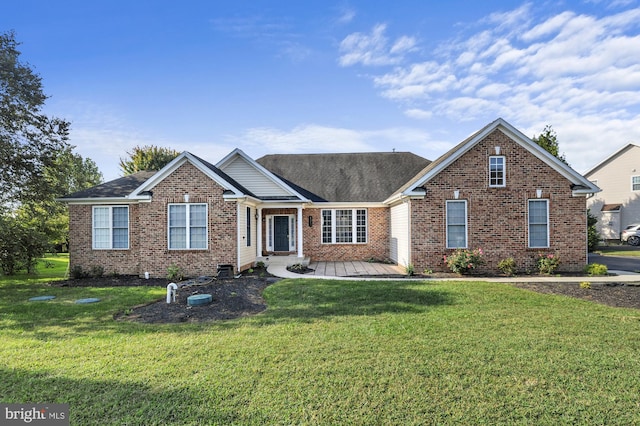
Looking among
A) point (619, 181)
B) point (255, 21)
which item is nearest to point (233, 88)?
point (255, 21)

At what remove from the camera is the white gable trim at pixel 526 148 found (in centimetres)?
1361

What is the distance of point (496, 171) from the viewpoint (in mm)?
13961

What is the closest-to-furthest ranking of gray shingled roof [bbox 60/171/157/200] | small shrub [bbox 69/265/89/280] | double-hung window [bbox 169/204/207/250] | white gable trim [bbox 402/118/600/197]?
white gable trim [bbox 402/118/600/197] → double-hung window [bbox 169/204/207/250] → small shrub [bbox 69/265/89/280] → gray shingled roof [bbox 60/171/157/200]

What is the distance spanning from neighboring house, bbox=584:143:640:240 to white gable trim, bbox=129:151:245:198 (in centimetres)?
3452

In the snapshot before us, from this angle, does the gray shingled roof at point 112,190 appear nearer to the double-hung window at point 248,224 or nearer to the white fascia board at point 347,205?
the double-hung window at point 248,224

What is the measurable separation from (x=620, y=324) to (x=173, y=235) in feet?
45.8

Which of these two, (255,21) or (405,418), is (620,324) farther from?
(255,21)

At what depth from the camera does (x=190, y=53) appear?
13.7 meters

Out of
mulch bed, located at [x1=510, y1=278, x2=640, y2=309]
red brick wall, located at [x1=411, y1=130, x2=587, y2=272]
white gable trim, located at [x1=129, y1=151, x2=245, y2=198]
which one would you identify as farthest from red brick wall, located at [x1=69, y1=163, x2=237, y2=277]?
mulch bed, located at [x1=510, y1=278, x2=640, y2=309]

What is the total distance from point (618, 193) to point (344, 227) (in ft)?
95.5

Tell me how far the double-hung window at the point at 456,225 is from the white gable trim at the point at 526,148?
1536 mm

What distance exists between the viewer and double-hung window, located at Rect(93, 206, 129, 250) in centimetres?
1453

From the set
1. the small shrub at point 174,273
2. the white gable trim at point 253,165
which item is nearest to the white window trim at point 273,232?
the white gable trim at point 253,165

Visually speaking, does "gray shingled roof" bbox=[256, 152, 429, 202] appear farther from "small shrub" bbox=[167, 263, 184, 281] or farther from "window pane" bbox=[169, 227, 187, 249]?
"small shrub" bbox=[167, 263, 184, 281]
